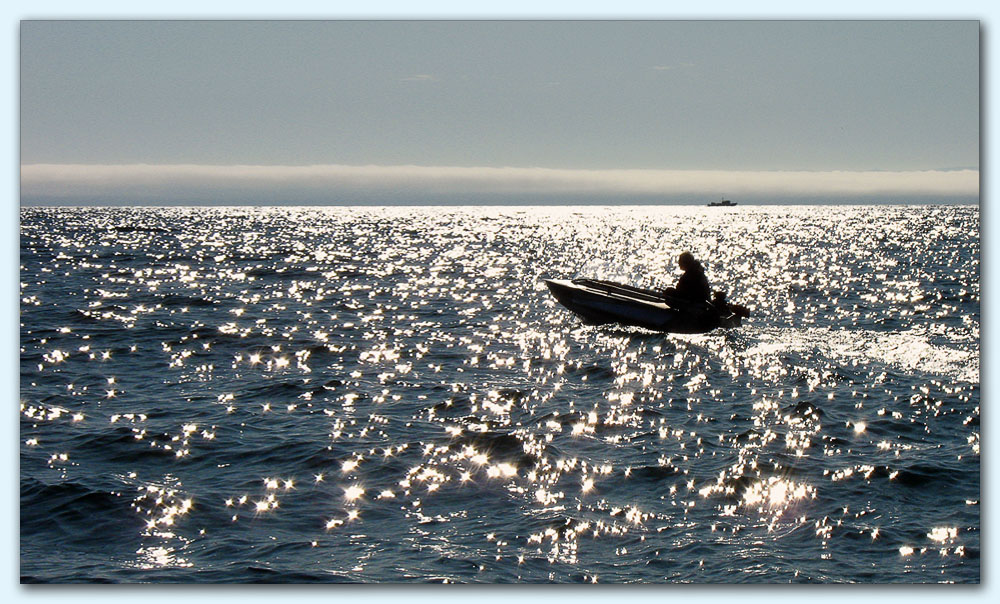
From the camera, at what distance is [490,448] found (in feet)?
39.8

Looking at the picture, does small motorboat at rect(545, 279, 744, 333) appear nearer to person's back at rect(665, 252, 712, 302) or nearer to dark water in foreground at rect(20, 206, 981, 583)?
person's back at rect(665, 252, 712, 302)

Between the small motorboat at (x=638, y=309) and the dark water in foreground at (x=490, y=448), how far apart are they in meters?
0.50

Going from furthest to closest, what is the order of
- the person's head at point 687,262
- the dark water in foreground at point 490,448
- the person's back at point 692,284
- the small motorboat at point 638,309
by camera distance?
the small motorboat at point 638,309
the person's back at point 692,284
the person's head at point 687,262
the dark water in foreground at point 490,448

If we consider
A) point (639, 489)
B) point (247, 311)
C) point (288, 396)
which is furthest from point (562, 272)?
point (639, 489)

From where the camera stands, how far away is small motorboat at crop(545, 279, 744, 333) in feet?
74.6

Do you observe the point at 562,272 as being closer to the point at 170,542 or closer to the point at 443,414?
the point at 443,414

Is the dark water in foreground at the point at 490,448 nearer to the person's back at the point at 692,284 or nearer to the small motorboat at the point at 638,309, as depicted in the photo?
the small motorboat at the point at 638,309

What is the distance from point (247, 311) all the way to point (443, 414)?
48.7 feet

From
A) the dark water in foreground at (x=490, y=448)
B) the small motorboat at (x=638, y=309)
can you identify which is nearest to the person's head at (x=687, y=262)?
the small motorboat at (x=638, y=309)

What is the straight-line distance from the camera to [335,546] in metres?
8.66

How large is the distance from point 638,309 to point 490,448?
1220 cm

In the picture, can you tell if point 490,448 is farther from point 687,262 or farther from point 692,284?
point 692,284

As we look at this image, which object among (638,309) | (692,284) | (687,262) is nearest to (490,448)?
(687,262)

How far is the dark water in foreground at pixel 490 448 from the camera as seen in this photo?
8477mm
